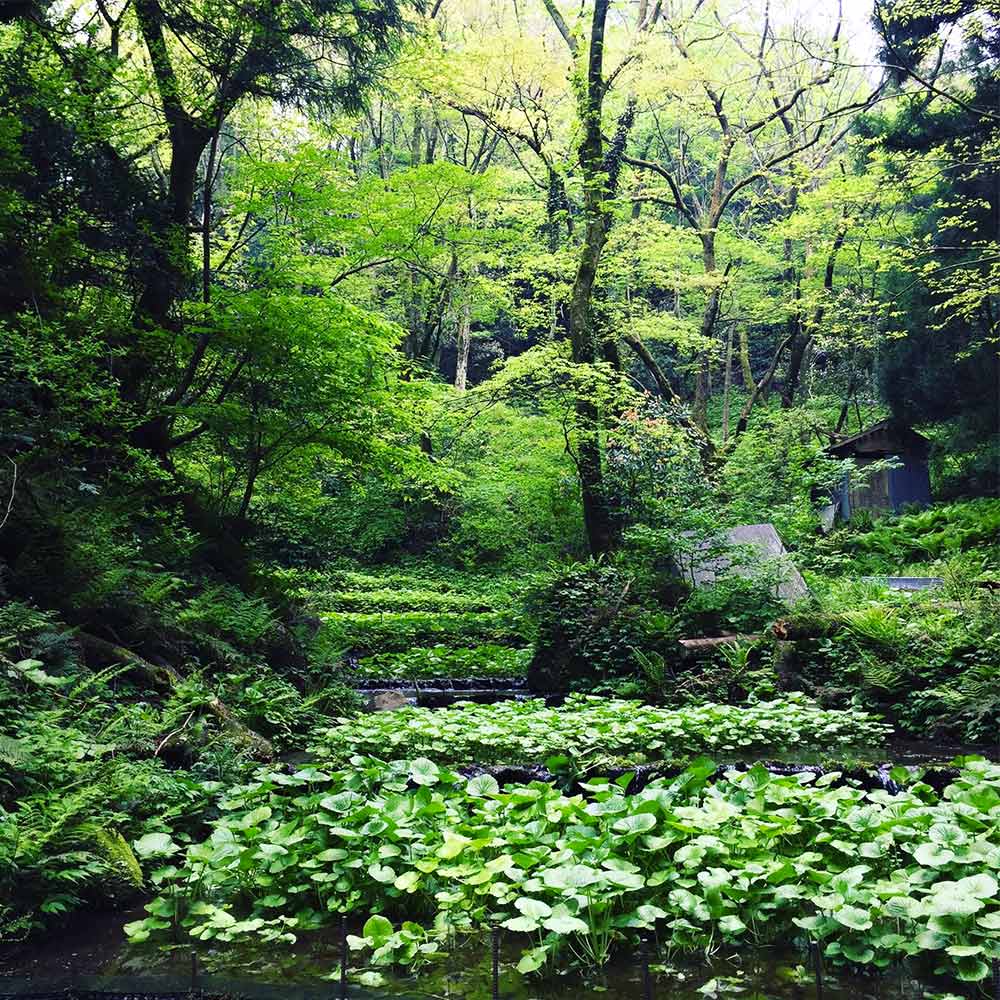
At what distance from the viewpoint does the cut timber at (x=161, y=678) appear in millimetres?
6203

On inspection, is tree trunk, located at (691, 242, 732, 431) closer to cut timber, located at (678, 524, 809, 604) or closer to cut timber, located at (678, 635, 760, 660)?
cut timber, located at (678, 524, 809, 604)

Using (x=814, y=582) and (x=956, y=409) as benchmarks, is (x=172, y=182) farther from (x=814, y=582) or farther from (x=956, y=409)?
(x=956, y=409)

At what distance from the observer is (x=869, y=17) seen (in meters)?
16.1

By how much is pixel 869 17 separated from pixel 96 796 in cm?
1833

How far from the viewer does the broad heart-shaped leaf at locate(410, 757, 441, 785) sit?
14.4 feet

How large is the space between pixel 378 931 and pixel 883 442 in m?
23.3

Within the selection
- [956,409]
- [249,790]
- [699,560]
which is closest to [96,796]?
[249,790]

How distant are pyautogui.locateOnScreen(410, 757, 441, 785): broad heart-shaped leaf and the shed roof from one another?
67.3 feet

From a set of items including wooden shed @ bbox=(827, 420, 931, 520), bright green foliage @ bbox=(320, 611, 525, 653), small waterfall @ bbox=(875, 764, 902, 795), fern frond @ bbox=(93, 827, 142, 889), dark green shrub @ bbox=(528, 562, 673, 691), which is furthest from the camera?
wooden shed @ bbox=(827, 420, 931, 520)

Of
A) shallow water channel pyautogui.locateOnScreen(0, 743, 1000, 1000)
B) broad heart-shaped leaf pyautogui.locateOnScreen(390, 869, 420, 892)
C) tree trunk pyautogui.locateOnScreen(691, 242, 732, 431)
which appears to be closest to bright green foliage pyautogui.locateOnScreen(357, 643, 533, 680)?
shallow water channel pyautogui.locateOnScreen(0, 743, 1000, 1000)

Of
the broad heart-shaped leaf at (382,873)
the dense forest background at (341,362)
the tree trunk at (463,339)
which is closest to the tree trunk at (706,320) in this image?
the dense forest background at (341,362)

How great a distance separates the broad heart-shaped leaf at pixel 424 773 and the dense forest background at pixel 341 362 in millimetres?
1235

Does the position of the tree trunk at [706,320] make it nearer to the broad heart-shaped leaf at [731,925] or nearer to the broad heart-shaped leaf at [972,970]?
the broad heart-shaped leaf at [731,925]

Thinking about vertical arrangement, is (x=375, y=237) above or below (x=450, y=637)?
→ above
